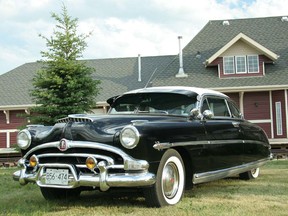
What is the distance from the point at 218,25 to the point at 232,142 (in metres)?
20.5

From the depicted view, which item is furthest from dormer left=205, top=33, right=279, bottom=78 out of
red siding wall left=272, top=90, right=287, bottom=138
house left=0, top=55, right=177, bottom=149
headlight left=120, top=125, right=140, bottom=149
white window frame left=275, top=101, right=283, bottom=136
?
headlight left=120, top=125, right=140, bottom=149

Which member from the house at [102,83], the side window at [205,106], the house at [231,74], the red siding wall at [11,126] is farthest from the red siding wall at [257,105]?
the side window at [205,106]

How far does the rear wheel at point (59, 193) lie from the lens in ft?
19.1

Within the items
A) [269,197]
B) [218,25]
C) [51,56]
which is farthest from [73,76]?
[218,25]

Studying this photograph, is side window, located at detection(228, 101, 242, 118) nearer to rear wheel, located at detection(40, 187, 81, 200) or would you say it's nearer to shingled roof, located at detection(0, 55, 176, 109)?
rear wheel, located at detection(40, 187, 81, 200)

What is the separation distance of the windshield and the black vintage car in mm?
14

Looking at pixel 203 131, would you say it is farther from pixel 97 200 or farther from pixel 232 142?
pixel 97 200

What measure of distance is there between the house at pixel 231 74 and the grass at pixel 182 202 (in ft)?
42.1

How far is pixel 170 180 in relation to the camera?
5.18 meters

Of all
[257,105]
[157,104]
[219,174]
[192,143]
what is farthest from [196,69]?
[192,143]

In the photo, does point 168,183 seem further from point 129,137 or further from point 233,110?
point 233,110

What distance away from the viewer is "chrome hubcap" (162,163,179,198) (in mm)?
5082

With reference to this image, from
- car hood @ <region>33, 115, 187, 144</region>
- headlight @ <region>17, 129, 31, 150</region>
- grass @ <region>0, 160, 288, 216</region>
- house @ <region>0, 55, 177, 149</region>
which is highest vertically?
house @ <region>0, 55, 177, 149</region>

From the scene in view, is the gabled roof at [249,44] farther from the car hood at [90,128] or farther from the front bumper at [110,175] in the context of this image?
Answer: the front bumper at [110,175]
